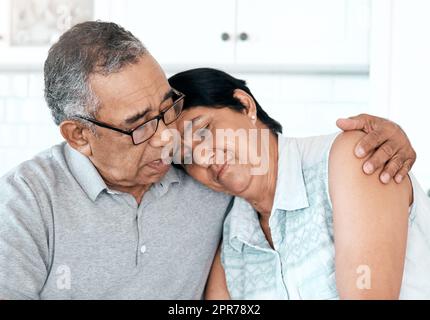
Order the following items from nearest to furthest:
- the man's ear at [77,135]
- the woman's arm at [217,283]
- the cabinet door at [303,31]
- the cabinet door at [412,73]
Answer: the man's ear at [77,135] → the woman's arm at [217,283] → the cabinet door at [412,73] → the cabinet door at [303,31]

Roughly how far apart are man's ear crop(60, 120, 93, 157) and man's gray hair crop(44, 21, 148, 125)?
0.08ft

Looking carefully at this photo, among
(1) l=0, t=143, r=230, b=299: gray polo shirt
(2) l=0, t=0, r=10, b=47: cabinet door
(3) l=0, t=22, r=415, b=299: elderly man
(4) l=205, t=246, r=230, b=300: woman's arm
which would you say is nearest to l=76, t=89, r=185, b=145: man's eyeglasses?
(3) l=0, t=22, r=415, b=299: elderly man

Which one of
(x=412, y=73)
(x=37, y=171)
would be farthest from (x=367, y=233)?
(x=412, y=73)

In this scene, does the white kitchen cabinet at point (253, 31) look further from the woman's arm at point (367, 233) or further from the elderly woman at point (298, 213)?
the woman's arm at point (367, 233)

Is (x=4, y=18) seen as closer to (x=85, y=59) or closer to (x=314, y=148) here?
(x=85, y=59)

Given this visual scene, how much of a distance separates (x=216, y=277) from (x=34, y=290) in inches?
17.6

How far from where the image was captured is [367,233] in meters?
1.15

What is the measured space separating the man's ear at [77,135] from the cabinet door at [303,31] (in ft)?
3.75

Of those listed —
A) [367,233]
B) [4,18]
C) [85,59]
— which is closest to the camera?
[367,233]

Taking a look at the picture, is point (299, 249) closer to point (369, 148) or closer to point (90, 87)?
point (369, 148)

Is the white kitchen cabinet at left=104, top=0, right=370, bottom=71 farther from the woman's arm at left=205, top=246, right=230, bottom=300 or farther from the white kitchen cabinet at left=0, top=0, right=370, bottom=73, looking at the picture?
the woman's arm at left=205, top=246, right=230, bottom=300

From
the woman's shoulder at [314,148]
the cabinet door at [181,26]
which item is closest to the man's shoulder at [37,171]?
the woman's shoulder at [314,148]

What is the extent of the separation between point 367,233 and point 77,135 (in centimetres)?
67

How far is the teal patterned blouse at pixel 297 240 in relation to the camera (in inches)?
49.9
